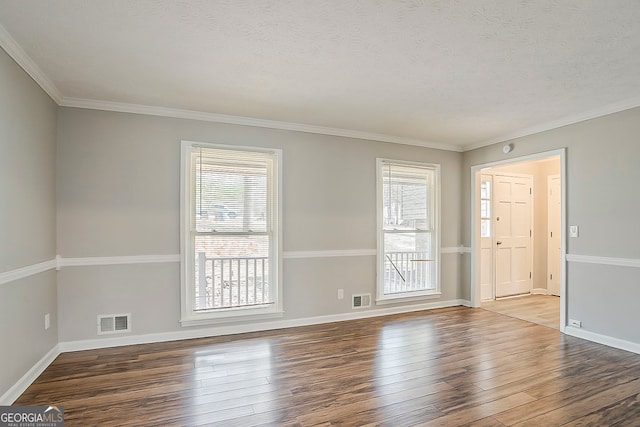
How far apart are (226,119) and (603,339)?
474 centimetres

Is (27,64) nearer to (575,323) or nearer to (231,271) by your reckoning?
(231,271)

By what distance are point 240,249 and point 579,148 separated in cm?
404

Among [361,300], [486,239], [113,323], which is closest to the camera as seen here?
[113,323]

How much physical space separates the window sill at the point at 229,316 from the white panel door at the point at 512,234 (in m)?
4.03

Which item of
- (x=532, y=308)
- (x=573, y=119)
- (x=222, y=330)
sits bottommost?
(x=532, y=308)

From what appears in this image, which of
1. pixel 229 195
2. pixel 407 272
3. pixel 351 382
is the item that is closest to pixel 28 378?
pixel 229 195

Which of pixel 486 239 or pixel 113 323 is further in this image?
pixel 486 239

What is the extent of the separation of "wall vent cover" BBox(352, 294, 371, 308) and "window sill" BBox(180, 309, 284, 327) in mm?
1016

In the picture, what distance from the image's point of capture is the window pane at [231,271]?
12.5 feet

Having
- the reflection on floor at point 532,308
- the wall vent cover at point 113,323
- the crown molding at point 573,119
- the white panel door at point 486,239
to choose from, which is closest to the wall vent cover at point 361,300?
the reflection on floor at point 532,308

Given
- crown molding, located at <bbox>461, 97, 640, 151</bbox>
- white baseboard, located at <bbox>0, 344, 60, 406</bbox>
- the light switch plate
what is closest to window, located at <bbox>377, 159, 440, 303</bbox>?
crown molding, located at <bbox>461, 97, 640, 151</bbox>

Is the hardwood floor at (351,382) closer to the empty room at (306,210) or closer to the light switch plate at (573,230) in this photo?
the empty room at (306,210)

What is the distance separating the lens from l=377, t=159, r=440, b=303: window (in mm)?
4723

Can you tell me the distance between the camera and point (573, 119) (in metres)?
3.79
